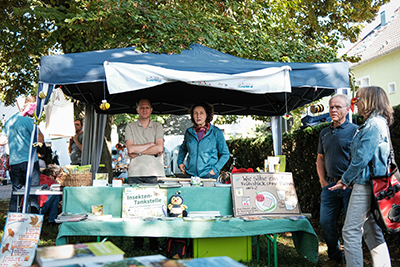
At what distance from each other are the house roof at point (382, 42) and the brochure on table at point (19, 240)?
1769 cm

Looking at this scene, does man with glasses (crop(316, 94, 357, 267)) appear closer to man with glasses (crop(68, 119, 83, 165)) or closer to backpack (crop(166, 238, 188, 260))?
backpack (crop(166, 238, 188, 260))

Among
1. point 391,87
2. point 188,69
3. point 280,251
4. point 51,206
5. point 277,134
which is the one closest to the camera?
point 188,69

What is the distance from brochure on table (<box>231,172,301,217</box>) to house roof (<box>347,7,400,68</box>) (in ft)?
52.8

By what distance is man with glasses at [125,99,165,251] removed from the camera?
411cm

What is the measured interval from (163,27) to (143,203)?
3.76 metres

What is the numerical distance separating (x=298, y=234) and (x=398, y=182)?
1.19m

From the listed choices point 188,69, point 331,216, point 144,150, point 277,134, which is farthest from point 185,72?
point 277,134

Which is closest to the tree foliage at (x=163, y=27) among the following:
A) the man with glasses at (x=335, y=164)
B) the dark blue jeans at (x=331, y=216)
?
the man with glasses at (x=335, y=164)

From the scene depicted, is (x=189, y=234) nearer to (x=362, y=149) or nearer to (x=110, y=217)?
(x=110, y=217)

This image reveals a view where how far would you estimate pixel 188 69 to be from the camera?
421 centimetres

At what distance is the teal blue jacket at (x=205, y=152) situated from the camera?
4199 millimetres

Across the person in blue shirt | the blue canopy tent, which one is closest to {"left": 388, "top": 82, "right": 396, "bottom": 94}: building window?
the blue canopy tent

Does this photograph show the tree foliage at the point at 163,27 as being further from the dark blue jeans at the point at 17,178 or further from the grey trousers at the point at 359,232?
the grey trousers at the point at 359,232

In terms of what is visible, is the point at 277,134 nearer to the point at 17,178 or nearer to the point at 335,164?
the point at 335,164
